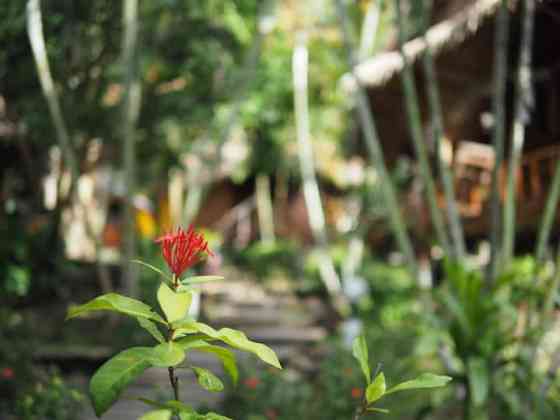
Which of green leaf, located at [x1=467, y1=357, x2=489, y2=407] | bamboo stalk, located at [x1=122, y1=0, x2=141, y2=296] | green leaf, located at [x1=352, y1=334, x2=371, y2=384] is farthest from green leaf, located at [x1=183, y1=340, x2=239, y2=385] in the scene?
bamboo stalk, located at [x1=122, y1=0, x2=141, y2=296]

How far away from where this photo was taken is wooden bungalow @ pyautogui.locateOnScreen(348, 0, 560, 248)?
7.50 metres

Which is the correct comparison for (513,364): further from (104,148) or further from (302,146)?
(104,148)

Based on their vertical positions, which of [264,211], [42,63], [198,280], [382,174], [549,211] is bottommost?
[264,211]

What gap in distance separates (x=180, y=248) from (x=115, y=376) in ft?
0.79

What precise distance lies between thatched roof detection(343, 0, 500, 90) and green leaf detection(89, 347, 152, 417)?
461 centimetres

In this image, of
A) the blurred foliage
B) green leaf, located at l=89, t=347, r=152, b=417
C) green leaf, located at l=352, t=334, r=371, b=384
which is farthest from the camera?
the blurred foliage

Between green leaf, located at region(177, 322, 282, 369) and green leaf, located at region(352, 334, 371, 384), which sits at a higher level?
green leaf, located at region(177, 322, 282, 369)

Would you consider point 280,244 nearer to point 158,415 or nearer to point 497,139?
point 497,139

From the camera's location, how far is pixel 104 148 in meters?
8.02

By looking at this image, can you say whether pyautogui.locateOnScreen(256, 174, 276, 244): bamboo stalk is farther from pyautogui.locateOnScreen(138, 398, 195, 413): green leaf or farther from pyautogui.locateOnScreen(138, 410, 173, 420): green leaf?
pyautogui.locateOnScreen(138, 410, 173, 420): green leaf

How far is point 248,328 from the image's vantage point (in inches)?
282

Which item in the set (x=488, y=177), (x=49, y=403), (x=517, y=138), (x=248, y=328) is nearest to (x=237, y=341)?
(x=49, y=403)

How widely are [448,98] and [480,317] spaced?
6.04m

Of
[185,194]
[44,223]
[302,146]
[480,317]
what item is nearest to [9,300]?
[44,223]
